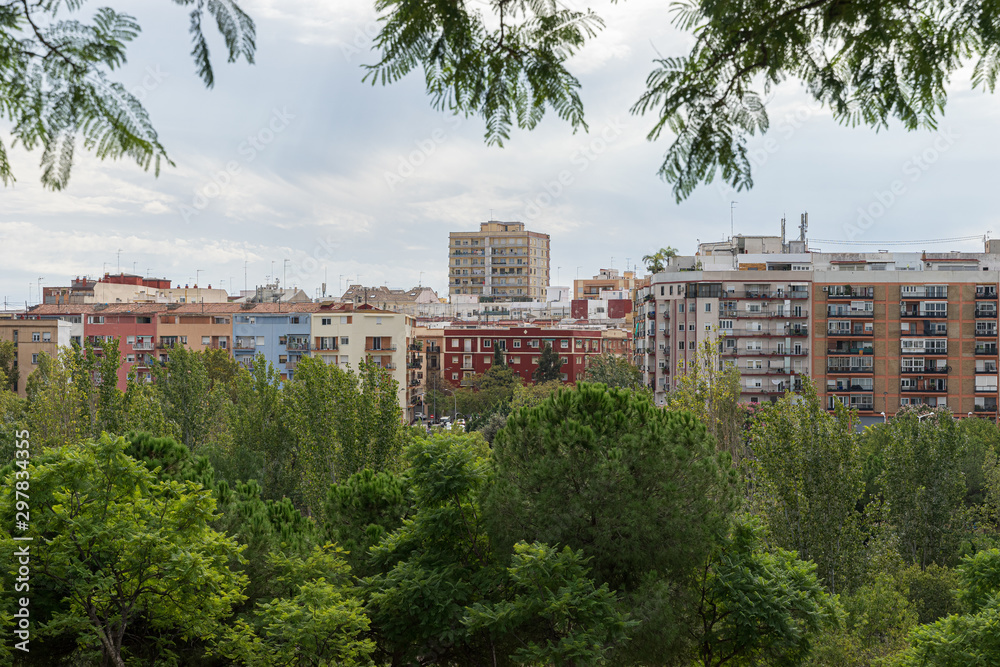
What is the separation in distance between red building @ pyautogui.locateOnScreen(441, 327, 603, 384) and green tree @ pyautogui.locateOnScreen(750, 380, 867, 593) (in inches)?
2233

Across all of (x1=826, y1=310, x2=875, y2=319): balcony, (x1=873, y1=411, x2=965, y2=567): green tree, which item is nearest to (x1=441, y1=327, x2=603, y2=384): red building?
(x1=826, y1=310, x2=875, y2=319): balcony

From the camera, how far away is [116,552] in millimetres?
11391

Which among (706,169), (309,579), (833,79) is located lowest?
(309,579)

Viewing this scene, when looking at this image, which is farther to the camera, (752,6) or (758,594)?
(758,594)

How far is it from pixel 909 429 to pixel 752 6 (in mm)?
26045

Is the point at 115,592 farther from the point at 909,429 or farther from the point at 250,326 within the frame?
the point at 250,326

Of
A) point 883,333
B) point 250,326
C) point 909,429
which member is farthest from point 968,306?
point 250,326

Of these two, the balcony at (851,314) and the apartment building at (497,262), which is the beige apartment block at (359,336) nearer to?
the balcony at (851,314)

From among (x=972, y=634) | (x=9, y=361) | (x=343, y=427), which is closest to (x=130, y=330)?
(x=9, y=361)

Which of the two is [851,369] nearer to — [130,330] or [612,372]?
[612,372]

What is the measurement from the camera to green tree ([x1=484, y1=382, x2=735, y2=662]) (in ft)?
37.8

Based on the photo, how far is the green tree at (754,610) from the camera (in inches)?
476

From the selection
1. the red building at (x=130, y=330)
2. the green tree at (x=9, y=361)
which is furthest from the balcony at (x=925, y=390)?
the green tree at (x=9, y=361)

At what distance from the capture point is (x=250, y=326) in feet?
200
